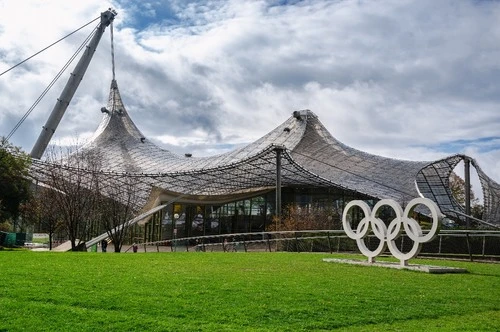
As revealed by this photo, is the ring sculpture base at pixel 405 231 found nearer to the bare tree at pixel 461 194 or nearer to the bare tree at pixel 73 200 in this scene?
the bare tree at pixel 73 200

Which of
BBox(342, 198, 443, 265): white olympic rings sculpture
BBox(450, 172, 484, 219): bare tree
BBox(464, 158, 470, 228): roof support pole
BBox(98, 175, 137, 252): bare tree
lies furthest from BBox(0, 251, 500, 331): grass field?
BBox(450, 172, 484, 219): bare tree

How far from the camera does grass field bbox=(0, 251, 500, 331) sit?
7609mm

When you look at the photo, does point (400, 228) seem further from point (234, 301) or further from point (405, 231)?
point (234, 301)

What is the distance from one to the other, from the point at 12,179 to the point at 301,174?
21817mm

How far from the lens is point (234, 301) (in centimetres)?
898

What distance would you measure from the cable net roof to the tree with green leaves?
161 inches

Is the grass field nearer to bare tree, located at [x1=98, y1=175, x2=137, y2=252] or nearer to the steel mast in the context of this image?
bare tree, located at [x1=98, y1=175, x2=137, y2=252]

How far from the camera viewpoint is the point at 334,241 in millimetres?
25703

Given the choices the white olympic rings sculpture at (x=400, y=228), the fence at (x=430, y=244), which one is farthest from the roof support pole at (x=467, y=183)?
the white olympic rings sculpture at (x=400, y=228)

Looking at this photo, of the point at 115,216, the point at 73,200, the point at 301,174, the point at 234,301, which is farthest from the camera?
the point at 301,174

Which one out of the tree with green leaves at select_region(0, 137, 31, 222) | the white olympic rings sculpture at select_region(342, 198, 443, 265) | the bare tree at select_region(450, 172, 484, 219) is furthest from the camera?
the bare tree at select_region(450, 172, 484, 219)

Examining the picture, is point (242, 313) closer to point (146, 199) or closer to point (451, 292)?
point (451, 292)

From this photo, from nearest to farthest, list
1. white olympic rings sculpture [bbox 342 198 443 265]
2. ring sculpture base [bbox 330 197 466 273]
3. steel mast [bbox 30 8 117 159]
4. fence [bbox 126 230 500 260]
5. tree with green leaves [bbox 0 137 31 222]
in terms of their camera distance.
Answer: ring sculpture base [bbox 330 197 466 273]
white olympic rings sculpture [bbox 342 198 443 265]
fence [bbox 126 230 500 260]
tree with green leaves [bbox 0 137 31 222]
steel mast [bbox 30 8 117 159]

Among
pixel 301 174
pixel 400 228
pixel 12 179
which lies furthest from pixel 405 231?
pixel 12 179
